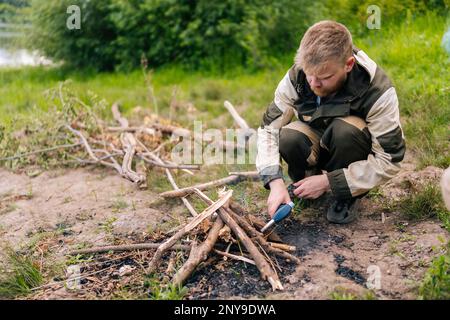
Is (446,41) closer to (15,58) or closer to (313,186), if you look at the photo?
(313,186)

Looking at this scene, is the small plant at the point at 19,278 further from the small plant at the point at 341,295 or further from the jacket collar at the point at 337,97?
the jacket collar at the point at 337,97

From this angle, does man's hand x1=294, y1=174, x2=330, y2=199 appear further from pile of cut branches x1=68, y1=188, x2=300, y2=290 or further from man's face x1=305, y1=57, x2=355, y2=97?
man's face x1=305, y1=57, x2=355, y2=97

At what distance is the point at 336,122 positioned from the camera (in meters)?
3.08

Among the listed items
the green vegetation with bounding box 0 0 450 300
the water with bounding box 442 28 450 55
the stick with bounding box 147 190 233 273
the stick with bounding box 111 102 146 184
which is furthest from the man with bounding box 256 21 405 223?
the water with bounding box 442 28 450 55

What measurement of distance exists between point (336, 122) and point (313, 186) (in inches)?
15.0

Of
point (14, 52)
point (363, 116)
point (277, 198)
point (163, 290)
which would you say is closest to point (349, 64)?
point (363, 116)

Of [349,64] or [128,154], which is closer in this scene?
[349,64]

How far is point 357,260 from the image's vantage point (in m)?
2.87

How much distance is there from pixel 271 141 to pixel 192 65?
167 inches

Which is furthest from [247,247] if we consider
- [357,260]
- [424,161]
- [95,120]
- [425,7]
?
[425,7]

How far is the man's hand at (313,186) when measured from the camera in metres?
3.08

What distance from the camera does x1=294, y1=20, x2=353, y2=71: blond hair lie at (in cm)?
278

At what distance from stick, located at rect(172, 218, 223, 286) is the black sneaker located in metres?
0.72
